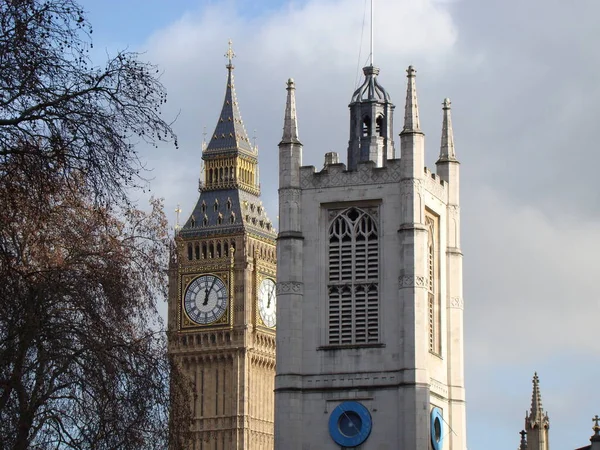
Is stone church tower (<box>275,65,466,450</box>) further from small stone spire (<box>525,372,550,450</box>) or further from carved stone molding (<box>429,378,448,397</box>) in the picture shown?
small stone spire (<box>525,372,550,450</box>)

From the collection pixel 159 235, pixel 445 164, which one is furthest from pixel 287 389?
pixel 159 235

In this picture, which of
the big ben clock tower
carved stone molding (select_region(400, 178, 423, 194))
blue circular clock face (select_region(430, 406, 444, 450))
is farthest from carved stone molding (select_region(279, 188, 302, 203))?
Result: the big ben clock tower

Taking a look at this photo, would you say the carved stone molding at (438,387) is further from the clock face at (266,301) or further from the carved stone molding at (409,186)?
the clock face at (266,301)

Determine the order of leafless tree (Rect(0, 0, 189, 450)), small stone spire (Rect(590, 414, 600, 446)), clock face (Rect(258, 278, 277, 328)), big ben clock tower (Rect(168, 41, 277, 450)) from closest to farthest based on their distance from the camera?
leafless tree (Rect(0, 0, 189, 450))
small stone spire (Rect(590, 414, 600, 446))
big ben clock tower (Rect(168, 41, 277, 450))
clock face (Rect(258, 278, 277, 328))

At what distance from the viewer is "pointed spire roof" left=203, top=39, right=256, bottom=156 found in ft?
360

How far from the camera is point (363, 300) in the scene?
199 feet

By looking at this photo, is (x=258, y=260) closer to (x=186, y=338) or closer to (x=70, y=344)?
(x=186, y=338)

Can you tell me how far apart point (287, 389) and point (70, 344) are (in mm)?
34502

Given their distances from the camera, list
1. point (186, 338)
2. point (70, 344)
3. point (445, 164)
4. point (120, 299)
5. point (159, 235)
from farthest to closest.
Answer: point (186, 338) → point (445, 164) → point (159, 235) → point (120, 299) → point (70, 344)

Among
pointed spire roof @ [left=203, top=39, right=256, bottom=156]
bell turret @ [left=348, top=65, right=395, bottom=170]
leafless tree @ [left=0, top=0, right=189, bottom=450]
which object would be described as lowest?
leafless tree @ [left=0, top=0, right=189, bottom=450]

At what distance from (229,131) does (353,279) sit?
166 ft

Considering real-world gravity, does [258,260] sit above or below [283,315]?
above

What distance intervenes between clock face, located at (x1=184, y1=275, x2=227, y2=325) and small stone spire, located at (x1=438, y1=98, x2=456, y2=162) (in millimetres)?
41181

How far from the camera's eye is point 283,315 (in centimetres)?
6103
